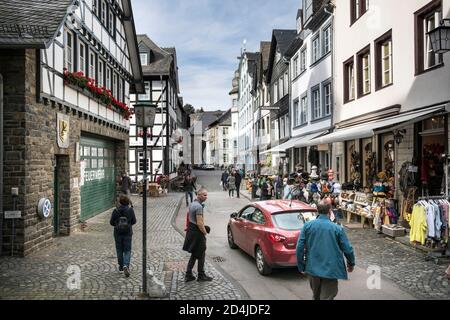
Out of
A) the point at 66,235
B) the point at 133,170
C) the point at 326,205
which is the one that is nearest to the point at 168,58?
the point at 133,170

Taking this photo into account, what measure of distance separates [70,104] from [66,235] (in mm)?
3885

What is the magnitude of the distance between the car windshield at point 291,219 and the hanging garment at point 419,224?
2.43 metres

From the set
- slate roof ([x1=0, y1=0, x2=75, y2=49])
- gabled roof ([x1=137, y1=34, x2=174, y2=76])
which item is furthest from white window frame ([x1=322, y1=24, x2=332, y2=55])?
gabled roof ([x1=137, y1=34, x2=174, y2=76])

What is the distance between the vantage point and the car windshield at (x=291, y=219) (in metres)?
8.30

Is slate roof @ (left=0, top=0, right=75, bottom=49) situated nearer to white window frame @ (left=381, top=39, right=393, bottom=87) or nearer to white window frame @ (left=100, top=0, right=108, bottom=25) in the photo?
white window frame @ (left=100, top=0, right=108, bottom=25)

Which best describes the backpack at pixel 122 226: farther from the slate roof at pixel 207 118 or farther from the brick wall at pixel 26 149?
the slate roof at pixel 207 118

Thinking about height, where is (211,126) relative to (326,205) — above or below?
above

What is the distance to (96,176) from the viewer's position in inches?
654

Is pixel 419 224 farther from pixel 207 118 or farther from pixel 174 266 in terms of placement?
pixel 207 118

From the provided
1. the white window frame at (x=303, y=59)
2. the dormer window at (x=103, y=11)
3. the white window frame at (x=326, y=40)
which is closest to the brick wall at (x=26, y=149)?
the dormer window at (x=103, y=11)
